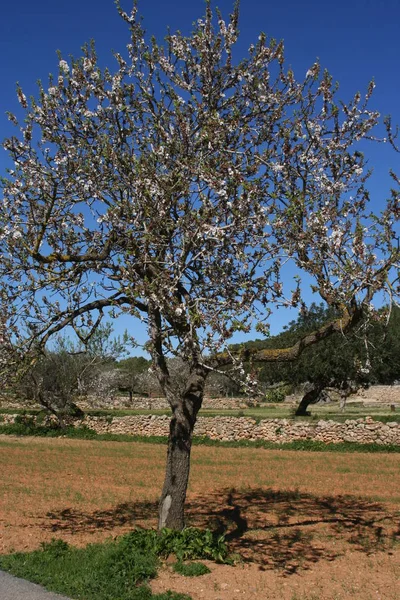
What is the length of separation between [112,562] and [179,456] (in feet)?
6.98

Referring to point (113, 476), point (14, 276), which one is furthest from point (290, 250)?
point (113, 476)

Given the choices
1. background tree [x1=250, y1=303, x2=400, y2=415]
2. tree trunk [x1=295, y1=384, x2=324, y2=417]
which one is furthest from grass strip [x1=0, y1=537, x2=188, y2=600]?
tree trunk [x1=295, y1=384, x2=324, y2=417]

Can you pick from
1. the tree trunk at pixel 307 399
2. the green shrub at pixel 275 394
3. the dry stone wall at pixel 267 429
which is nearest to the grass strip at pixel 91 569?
the green shrub at pixel 275 394

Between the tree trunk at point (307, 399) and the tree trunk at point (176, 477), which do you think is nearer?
the tree trunk at point (176, 477)

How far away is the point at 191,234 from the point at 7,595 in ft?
18.0

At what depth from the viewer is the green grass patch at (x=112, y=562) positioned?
6.83m

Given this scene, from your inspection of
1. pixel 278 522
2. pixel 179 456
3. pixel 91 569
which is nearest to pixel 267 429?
pixel 278 522

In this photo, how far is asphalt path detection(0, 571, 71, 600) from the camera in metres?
6.44

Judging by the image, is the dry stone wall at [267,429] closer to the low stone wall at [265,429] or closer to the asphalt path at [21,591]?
the low stone wall at [265,429]

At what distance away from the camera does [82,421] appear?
34656 mm

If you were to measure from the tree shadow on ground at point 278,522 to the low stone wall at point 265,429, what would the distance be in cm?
1303

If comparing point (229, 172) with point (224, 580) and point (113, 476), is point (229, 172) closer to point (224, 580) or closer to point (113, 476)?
point (224, 580)

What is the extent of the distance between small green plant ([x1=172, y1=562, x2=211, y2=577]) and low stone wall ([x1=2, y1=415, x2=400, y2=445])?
20721mm

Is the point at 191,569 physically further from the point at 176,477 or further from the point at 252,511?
the point at 252,511
